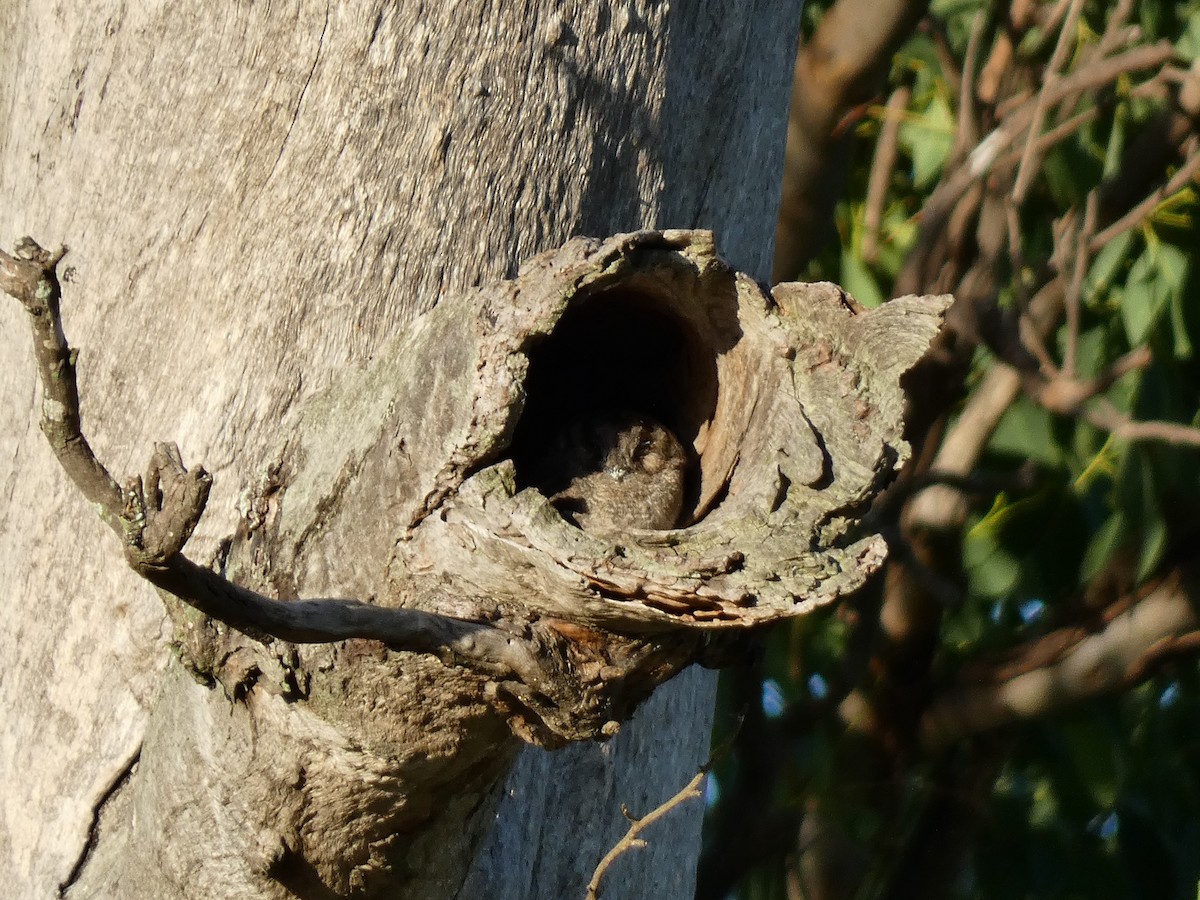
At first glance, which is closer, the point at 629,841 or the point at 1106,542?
the point at 629,841

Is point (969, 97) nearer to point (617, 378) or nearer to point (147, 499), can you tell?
point (617, 378)

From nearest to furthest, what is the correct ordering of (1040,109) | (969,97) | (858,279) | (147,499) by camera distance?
(147,499), (1040,109), (969,97), (858,279)

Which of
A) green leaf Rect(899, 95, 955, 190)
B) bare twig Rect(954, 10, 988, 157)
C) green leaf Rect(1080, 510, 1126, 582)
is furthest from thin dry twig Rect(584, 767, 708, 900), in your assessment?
green leaf Rect(899, 95, 955, 190)

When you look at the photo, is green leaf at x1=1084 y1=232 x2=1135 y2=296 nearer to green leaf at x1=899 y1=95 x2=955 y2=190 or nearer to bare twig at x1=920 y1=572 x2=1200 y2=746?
green leaf at x1=899 y1=95 x2=955 y2=190

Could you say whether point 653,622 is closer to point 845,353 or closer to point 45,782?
point 845,353

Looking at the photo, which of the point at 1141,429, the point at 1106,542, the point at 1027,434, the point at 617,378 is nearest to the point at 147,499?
the point at 617,378

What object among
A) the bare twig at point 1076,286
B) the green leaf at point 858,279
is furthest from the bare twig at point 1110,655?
the green leaf at point 858,279

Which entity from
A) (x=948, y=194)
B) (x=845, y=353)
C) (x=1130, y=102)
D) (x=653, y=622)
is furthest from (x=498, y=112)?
(x=1130, y=102)
